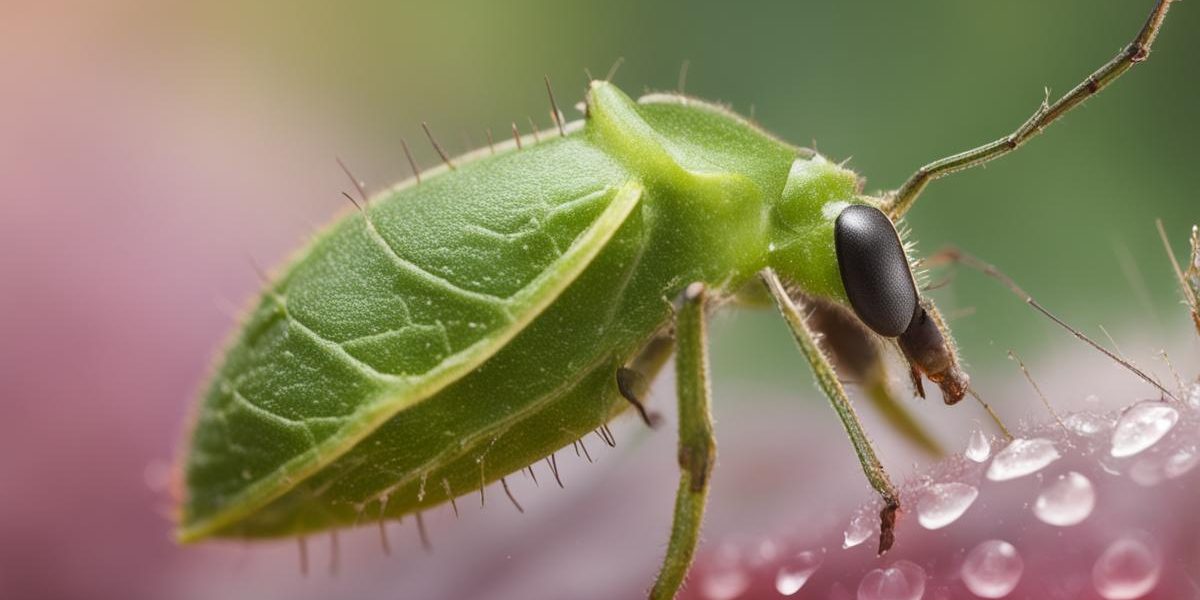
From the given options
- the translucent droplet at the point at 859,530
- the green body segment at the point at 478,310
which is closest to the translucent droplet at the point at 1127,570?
the translucent droplet at the point at 859,530

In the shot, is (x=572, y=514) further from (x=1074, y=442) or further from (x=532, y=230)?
(x=1074, y=442)

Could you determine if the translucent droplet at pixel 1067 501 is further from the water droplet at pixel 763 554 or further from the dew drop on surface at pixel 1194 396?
the water droplet at pixel 763 554

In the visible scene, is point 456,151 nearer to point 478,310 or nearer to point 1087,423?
point 478,310

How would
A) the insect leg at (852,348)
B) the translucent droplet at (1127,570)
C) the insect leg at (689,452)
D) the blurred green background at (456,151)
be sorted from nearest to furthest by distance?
the translucent droplet at (1127,570)
the insect leg at (689,452)
the insect leg at (852,348)
the blurred green background at (456,151)

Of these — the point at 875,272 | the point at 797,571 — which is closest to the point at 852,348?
the point at 875,272

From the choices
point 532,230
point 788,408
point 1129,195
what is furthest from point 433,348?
point 1129,195

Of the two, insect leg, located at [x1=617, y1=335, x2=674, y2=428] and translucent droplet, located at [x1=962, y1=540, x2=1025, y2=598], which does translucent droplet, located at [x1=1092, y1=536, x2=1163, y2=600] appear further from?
insect leg, located at [x1=617, y1=335, x2=674, y2=428]
